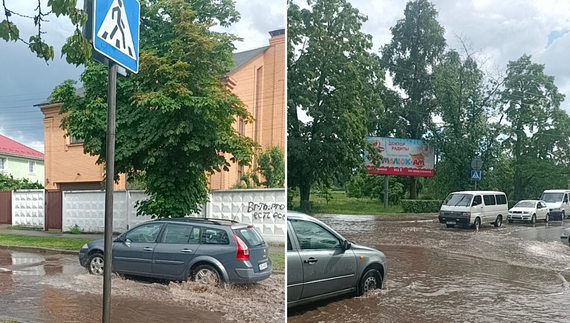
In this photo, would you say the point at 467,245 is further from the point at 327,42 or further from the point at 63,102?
the point at 63,102

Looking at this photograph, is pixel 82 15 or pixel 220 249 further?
pixel 220 249

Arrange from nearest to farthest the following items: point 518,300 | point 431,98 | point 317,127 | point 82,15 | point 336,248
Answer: point 317,127
point 431,98
point 518,300
point 336,248
point 82,15

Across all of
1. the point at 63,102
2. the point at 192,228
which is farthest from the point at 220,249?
the point at 63,102

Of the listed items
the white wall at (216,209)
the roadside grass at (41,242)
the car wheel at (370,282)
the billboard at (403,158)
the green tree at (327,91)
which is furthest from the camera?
the roadside grass at (41,242)

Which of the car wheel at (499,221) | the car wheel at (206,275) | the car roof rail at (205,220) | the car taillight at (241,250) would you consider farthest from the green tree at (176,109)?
the car wheel at (499,221)

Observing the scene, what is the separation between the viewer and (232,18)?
8.05 feet

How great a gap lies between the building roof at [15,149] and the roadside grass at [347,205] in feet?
6.76

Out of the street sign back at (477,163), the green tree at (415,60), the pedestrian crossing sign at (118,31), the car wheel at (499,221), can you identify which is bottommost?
the car wheel at (499,221)

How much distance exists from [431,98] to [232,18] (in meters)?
1.11

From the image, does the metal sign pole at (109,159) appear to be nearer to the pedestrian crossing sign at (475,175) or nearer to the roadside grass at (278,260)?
the roadside grass at (278,260)

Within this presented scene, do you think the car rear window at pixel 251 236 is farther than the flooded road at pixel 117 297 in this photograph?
No

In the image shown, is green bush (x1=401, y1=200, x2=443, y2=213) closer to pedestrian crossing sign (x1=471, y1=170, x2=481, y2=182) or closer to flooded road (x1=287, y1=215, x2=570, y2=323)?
flooded road (x1=287, y1=215, x2=570, y2=323)

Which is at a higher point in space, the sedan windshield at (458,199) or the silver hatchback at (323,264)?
the sedan windshield at (458,199)

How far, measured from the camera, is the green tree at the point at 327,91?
1.67m
